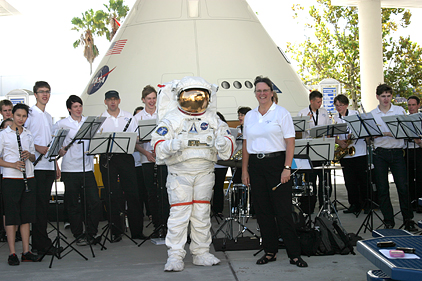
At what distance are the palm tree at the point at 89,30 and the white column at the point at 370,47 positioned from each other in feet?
73.5

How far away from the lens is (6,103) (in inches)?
282

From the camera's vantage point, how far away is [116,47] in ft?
34.9

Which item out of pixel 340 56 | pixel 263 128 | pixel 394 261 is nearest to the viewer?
pixel 394 261

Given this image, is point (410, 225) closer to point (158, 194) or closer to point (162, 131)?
point (158, 194)

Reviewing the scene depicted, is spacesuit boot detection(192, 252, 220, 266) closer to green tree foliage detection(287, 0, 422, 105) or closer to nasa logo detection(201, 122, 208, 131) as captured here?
nasa logo detection(201, 122, 208, 131)

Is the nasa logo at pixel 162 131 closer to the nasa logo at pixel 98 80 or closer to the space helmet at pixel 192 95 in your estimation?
the space helmet at pixel 192 95

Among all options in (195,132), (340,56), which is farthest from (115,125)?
(340,56)

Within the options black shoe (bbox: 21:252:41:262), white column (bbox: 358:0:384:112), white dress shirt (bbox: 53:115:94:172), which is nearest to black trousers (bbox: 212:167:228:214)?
white dress shirt (bbox: 53:115:94:172)

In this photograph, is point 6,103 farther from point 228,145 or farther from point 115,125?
point 228,145

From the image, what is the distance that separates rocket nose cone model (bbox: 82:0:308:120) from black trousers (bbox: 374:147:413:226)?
3.35 meters

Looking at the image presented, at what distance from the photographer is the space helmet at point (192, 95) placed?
4.88 metres

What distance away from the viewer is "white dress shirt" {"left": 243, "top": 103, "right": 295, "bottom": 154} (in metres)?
4.72

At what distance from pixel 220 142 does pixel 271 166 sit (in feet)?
1.94

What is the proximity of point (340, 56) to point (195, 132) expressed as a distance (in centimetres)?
1881
